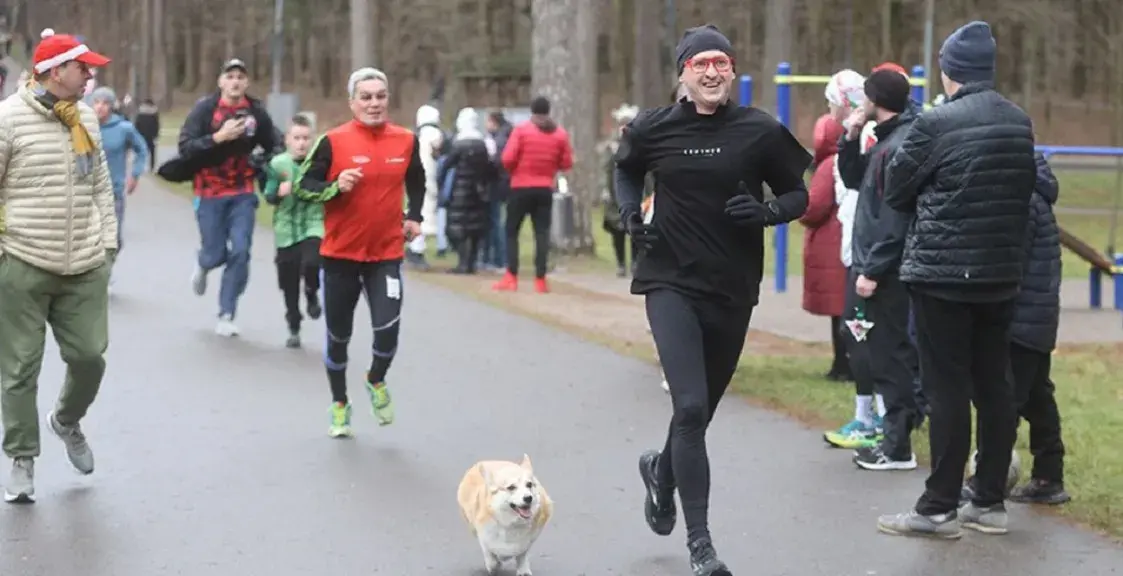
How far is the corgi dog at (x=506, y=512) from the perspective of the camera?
6531 mm

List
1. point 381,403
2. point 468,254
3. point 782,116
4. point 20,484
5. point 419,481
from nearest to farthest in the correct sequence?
point 20,484 → point 419,481 → point 381,403 → point 782,116 → point 468,254

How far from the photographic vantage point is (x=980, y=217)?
701cm

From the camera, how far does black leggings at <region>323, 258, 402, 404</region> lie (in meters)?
9.40

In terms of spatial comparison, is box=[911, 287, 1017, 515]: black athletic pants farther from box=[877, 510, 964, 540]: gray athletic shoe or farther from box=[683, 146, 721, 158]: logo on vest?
box=[683, 146, 721, 158]: logo on vest

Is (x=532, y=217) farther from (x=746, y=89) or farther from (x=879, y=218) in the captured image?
(x=879, y=218)

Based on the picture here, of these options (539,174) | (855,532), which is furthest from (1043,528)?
(539,174)

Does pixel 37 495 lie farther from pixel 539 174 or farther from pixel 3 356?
pixel 539 174

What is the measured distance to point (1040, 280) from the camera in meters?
7.75

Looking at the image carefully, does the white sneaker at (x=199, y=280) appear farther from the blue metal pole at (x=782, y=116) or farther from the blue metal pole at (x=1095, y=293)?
the blue metal pole at (x=1095, y=293)

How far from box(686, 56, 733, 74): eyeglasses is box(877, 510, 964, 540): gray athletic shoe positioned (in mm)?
2044

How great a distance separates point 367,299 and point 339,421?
709mm

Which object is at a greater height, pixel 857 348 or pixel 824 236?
pixel 824 236

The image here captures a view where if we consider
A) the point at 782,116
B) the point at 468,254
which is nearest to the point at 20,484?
the point at 782,116

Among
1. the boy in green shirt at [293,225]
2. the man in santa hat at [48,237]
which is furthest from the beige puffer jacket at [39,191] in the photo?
the boy in green shirt at [293,225]
